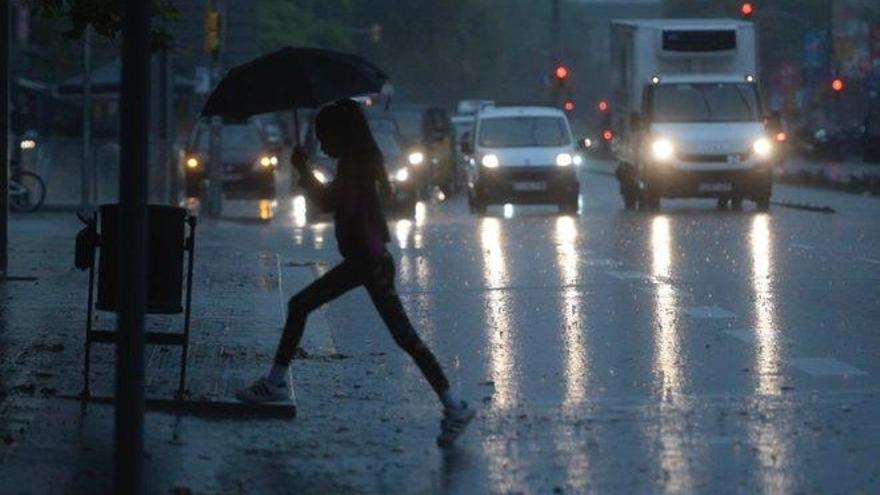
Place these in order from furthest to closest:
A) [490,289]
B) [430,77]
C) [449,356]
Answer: [430,77] < [490,289] < [449,356]

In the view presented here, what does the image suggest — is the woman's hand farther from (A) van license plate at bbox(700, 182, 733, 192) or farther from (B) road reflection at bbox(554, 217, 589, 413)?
(A) van license plate at bbox(700, 182, 733, 192)

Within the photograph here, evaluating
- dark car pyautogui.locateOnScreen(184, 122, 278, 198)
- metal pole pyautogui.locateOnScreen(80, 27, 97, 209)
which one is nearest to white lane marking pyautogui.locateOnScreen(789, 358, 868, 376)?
metal pole pyautogui.locateOnScreen(80, 27, 97, 209)

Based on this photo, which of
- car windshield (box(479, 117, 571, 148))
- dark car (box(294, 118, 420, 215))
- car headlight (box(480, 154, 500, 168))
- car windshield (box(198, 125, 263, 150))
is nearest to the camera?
car headlight (box(480, 154, 500, 168))

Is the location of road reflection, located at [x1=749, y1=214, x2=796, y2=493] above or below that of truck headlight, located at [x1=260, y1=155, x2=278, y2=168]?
below

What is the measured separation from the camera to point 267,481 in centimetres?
938

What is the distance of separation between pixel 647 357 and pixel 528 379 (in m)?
1.29

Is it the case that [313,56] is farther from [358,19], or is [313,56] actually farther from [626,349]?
[358,19]

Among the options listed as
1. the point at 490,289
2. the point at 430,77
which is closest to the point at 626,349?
the point at 490,289

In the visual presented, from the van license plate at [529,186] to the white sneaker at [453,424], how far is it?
26.8 metres

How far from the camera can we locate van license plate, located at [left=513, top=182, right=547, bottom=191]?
37.2 metres

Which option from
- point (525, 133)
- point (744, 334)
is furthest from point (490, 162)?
point (744, 334)

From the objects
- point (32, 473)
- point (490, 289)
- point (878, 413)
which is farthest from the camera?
point (490, 289)

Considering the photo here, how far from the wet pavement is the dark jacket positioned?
0.94 metres

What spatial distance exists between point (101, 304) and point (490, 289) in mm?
8647
